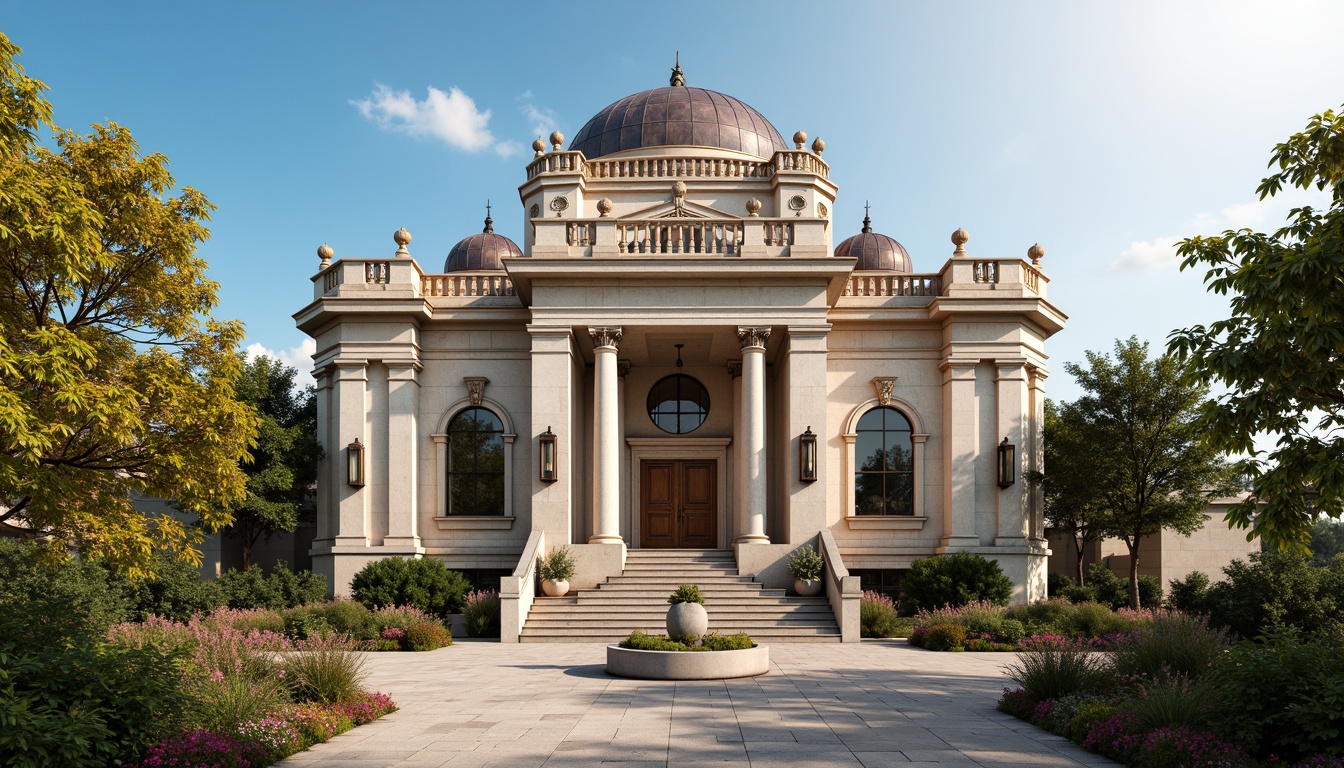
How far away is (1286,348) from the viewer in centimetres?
1046

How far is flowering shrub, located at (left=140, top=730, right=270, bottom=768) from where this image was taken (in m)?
8.29

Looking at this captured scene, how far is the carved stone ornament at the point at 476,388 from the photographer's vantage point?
26.2 meters

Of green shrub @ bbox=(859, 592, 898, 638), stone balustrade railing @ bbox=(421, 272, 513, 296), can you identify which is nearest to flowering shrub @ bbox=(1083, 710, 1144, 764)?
green shrub @ bbox=(859, 592, 898, 638)

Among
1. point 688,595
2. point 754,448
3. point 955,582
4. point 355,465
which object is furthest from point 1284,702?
point 355,465

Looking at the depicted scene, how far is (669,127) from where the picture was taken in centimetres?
3028

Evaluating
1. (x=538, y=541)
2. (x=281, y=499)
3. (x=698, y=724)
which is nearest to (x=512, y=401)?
(x=538, y=541)

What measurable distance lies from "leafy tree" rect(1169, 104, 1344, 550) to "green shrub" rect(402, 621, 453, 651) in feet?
48.1

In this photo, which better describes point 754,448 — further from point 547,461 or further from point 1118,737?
point 1118,737

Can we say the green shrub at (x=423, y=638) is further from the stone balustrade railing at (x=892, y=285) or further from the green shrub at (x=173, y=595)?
the stone balustrade railing at (x=892, y=285)

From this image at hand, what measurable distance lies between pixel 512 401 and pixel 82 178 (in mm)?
14084

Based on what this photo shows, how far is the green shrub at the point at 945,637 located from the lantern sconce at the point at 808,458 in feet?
16.8

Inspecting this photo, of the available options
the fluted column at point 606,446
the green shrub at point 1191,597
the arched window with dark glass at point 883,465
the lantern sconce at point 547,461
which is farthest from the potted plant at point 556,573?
the green shrub at point 1191,597

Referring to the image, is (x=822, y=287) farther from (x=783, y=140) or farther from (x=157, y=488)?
(x=157, y=488)

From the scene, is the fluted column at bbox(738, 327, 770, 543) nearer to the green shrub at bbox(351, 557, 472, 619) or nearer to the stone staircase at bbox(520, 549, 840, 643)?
the stone staircase at bbox(520, 549, 840, 643)
